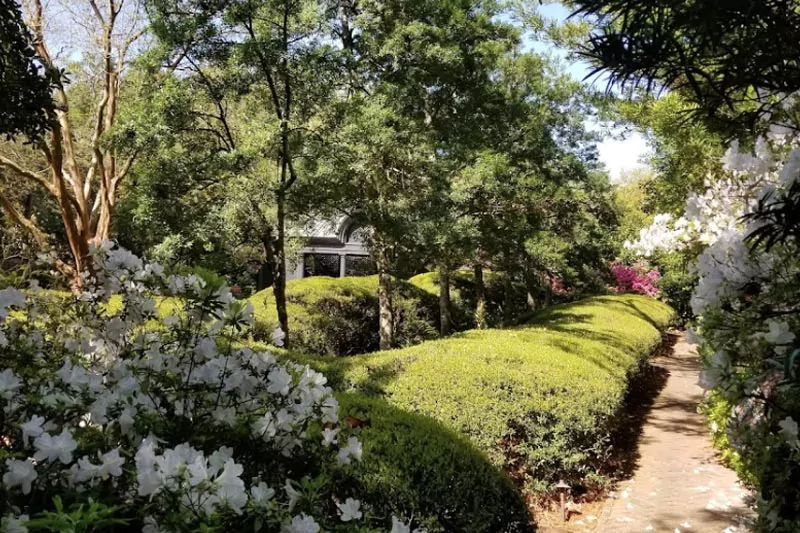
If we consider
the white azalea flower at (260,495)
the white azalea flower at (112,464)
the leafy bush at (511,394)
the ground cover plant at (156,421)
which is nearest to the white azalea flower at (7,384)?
the ground cover plant at (156,421)

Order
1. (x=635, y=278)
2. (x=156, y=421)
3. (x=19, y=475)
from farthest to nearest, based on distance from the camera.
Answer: (x=635, y=278) → (x=156, y=421) → (x=19, y=475)

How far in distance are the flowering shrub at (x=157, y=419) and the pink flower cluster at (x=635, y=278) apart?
1931 cm

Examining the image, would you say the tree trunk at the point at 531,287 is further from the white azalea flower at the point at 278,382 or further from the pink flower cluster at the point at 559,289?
the white azalea flower at the point at 278,382

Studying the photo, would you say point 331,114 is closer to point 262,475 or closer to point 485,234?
point 485,234

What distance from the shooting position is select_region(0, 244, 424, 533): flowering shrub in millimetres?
1195

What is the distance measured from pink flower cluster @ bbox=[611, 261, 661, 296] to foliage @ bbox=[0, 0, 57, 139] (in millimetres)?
19065

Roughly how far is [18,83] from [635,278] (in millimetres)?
19771

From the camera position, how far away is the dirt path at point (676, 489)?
14.1ft

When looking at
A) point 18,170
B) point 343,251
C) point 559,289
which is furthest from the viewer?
point 343,251

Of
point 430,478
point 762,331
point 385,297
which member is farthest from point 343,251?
point 762,331

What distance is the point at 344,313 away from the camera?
10805 millimetres

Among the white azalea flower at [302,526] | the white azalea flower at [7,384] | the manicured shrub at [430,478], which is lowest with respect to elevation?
the manicured shrub at [430,478]

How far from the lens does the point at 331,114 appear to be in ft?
24.4

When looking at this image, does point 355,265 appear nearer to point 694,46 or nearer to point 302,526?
point 694,46
